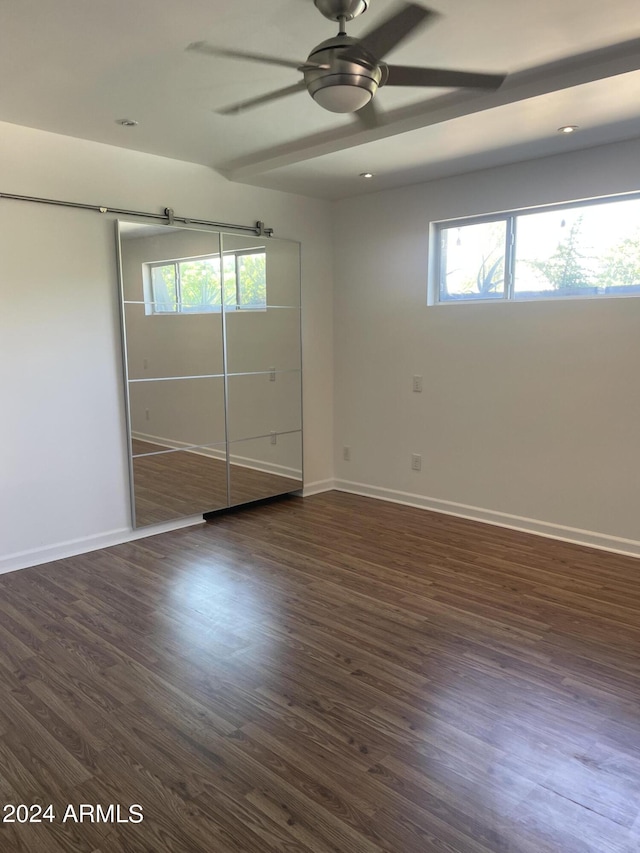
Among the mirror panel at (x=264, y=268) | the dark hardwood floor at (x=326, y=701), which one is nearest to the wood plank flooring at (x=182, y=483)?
the dark hardwood floor at (x=326, y=701)

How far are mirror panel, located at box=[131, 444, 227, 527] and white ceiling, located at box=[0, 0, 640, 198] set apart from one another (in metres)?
2.07

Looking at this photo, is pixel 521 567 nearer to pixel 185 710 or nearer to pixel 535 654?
pixel 535 654

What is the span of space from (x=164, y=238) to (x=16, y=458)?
67.8 inches

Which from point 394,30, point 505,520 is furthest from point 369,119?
point 505,520

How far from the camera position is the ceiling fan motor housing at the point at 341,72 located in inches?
74.5

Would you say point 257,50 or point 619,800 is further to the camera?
point 257,50

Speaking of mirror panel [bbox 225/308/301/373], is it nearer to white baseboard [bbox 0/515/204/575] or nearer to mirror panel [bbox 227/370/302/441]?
mirror panel [bbox 227/370/302/441]

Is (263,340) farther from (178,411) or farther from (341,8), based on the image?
(341,8)

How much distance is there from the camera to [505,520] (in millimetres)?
4258

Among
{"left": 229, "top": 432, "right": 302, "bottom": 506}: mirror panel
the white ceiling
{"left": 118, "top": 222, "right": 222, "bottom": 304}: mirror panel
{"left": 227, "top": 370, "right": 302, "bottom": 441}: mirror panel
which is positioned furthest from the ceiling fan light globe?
{"left": 229, "top": 432, "right": 302, "bottom": 506}: mirror panel

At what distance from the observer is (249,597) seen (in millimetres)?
3129

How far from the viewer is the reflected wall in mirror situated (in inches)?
154

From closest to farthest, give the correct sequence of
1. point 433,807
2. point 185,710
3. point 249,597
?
1. point 433,807
2. point 185,710
3. point 249,597

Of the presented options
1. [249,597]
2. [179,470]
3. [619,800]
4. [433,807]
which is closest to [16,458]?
[179,470]
